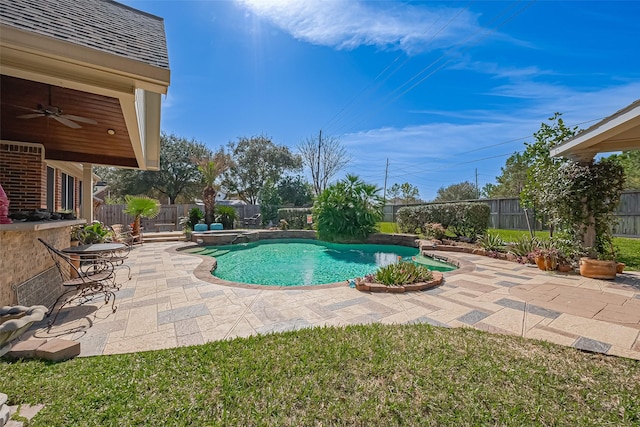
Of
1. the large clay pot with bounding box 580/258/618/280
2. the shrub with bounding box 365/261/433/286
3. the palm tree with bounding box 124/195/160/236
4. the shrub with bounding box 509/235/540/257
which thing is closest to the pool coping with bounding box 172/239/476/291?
the shrub with bounding box 365/261/433/286

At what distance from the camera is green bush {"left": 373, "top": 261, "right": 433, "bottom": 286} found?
4727mm

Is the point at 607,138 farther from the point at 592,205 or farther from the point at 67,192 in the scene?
the point at 67,192

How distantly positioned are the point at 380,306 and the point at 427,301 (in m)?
0.79

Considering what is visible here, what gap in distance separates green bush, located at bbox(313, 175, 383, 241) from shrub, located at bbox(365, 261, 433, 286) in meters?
6.40

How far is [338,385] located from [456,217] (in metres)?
9.94

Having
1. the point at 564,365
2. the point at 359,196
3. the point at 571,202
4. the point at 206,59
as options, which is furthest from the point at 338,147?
the point at 564,365

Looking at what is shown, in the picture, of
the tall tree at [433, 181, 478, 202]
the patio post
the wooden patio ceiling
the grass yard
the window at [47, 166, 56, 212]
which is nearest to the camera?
the grass yard

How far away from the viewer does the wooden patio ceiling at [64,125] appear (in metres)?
3.73

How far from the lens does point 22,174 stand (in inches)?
189

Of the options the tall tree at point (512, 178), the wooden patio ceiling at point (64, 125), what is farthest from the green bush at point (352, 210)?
the tall tree at point (512, 178)

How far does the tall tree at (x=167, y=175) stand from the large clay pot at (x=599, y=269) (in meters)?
21.8

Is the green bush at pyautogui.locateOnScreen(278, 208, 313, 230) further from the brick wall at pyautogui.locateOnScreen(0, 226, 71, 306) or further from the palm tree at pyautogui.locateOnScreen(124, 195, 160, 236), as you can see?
the brick wall at pyautogui.locateOnScreen(0, 226, 71, 306)

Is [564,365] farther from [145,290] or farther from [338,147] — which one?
[338,147]

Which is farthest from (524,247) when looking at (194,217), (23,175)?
(194,217)
